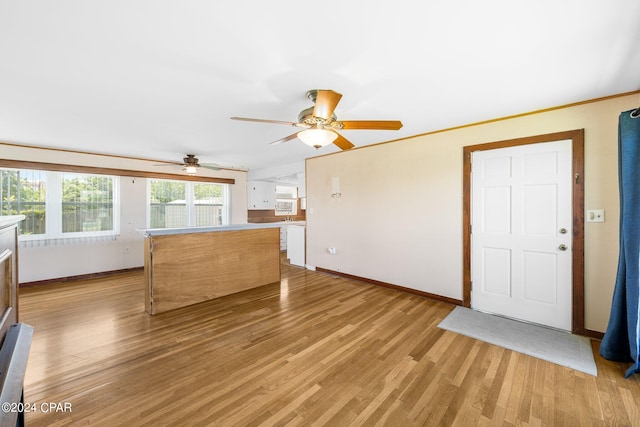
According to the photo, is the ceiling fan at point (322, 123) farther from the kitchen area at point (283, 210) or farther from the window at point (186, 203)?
the window at point (186, 203)

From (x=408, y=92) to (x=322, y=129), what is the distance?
86cm

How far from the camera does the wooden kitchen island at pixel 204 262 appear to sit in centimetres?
304

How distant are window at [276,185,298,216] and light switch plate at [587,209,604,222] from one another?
6445 millimetres

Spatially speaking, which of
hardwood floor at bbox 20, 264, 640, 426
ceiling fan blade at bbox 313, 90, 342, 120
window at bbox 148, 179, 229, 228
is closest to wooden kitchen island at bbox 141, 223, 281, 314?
hardwood floor at bbox 20, 264, 640, 426

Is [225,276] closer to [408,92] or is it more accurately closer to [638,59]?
Answer: [408,92]

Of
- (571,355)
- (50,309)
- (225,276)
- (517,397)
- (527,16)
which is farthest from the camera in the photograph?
(225,276)

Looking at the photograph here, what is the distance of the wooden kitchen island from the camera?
3.04m

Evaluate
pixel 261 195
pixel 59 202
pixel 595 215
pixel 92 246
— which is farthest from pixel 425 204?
pixel 59 202

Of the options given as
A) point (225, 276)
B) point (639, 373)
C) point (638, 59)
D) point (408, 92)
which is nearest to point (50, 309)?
point (225, 276)

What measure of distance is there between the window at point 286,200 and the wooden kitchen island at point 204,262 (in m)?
3.43

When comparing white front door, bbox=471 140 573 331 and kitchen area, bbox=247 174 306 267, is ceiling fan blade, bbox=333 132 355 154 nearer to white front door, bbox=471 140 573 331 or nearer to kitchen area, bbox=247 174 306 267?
white front door, bbox=471 140 573 331

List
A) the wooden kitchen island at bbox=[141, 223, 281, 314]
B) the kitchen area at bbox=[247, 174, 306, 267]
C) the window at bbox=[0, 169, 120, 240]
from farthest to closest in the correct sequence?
1. the kitchen area at bbox=[247, 174, 306, 267]
2. the window at bbox=[0, 169, 120, 240]
3. the wooden kitchen island at bbox=[141, 223, 281, 314]

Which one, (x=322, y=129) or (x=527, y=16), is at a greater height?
(x=527, y=16)

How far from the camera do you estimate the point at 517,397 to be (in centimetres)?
171
